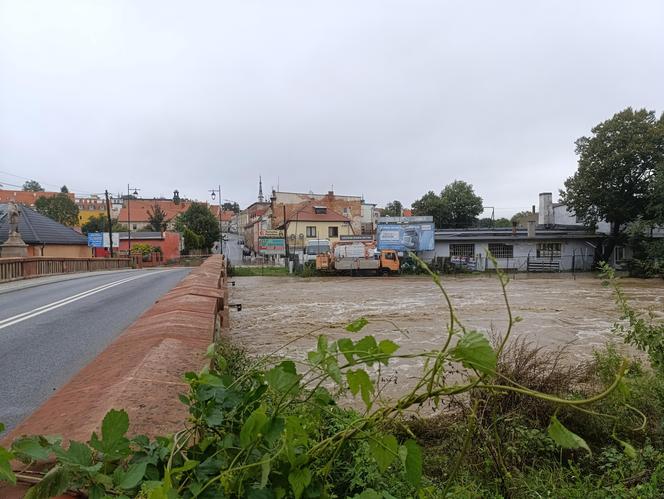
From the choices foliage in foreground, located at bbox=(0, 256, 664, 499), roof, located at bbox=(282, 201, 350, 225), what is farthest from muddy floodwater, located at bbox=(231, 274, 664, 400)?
roof, located at bbox=(282, 201, 350, 225)

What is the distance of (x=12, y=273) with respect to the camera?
1842cm

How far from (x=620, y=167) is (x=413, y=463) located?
41.7 m

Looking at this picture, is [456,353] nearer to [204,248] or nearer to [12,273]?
[12,273]

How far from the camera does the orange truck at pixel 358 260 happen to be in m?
36.1

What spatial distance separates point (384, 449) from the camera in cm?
110

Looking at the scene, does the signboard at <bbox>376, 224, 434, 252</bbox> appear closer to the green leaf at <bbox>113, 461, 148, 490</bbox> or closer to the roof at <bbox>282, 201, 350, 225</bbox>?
the roof at <bbox>282, 201, 350, 225</bbox>

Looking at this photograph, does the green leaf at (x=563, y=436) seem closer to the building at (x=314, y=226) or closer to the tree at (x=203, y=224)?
the building at (x=314, y=226)

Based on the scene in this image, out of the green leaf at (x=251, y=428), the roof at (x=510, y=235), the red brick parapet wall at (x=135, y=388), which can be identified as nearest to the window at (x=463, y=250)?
the roof at (x=510, y=235)

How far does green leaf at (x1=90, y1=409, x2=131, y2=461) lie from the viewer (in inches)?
40.3

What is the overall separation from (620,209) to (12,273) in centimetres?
4093

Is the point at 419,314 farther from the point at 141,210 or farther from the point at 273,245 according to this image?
the point at 141,210

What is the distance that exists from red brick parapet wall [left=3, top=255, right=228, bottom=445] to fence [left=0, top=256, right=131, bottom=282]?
61.6 feet

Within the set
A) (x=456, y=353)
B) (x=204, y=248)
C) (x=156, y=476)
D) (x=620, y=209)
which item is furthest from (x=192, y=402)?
(x=204, y=248)

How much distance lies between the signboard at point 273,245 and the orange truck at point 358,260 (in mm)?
14054
